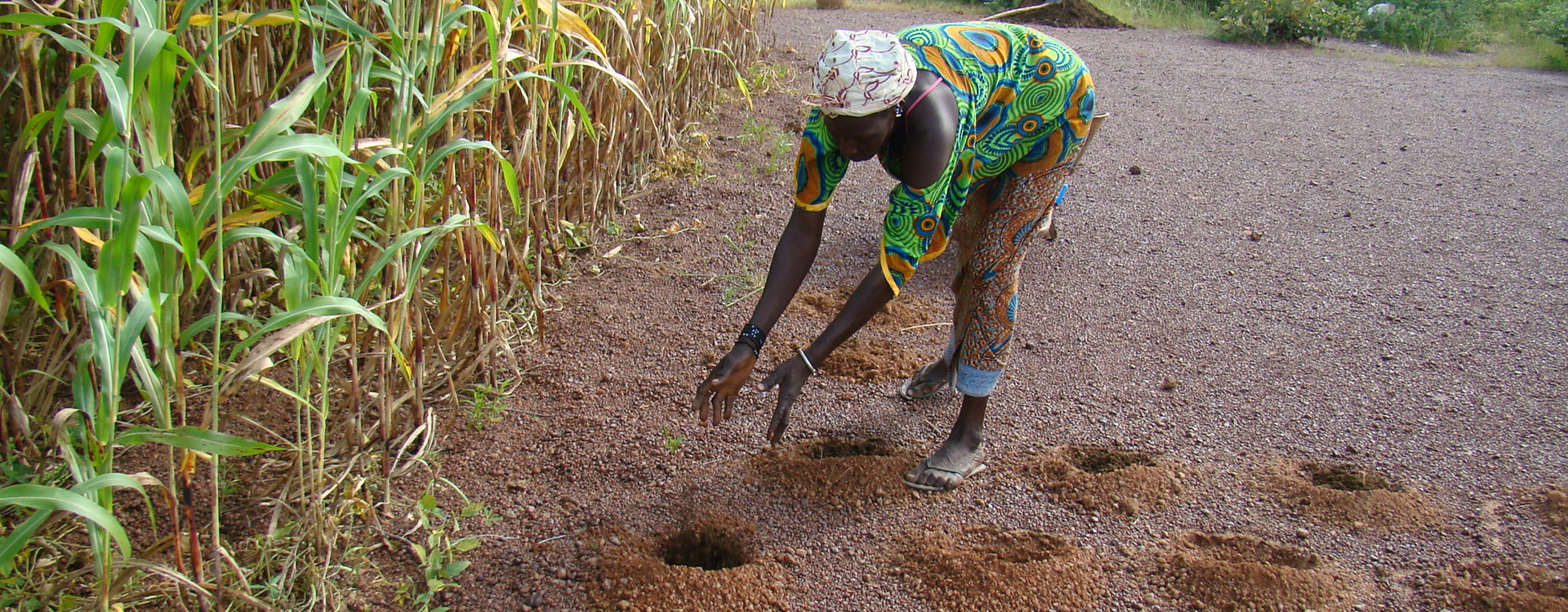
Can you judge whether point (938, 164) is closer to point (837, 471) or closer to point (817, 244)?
point (817, 244)

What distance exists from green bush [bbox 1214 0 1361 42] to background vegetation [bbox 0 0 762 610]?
761cm

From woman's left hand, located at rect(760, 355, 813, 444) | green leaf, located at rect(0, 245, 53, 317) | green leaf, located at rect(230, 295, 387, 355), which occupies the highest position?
green leaf, located at rect(0, 245, 53, 317)

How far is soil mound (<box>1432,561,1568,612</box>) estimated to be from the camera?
74.4 inches

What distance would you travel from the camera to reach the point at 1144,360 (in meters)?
2.87

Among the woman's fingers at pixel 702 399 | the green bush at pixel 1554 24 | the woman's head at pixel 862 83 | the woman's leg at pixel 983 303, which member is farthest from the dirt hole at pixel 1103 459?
the green bush at pixel 1554 24

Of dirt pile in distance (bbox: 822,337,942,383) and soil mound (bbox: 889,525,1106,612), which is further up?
dirt pile in distance (bbox: 822,337,942,383)

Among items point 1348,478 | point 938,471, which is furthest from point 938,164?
point 1348,478

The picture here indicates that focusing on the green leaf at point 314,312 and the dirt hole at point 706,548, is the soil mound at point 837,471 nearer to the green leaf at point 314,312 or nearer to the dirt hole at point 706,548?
the dirt hole at point 706,548

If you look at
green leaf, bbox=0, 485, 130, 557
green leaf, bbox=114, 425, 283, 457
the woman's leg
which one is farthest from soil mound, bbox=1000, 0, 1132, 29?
green leaf, bbox=0, 485, 130, 557

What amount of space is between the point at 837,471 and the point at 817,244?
0.64 meters

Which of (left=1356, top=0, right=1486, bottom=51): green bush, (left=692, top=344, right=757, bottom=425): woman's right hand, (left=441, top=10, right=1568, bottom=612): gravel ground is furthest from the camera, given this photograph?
(left=1356, top=0, right=1486, bottom=51): green bush

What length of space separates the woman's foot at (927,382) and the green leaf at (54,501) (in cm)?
185

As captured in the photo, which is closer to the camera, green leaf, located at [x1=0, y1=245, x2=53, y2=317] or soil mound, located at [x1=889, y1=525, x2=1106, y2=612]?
green leaf, located at [x1=0, y1=245, x2=53, y2=317]

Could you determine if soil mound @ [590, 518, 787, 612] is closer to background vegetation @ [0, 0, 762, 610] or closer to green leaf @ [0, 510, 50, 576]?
background vegetation @ [0, 0, 762, 610]
